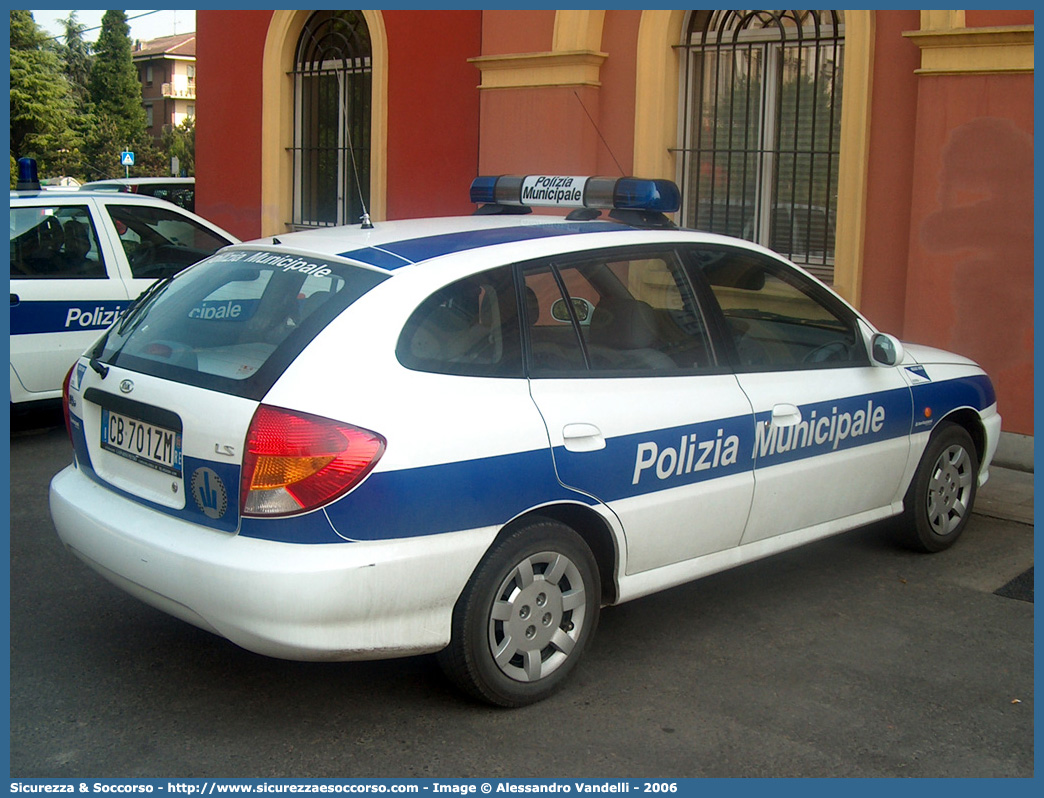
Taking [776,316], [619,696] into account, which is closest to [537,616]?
[619,696]

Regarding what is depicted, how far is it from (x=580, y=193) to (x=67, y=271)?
4.23 metres

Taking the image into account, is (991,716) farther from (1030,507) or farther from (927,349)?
(1030,507)

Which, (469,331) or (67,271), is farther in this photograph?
(67,271)

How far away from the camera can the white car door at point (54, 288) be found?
7.63m

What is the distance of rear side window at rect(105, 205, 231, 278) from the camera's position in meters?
8.15

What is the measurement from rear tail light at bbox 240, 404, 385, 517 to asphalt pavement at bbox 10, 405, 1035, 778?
0.80 metres

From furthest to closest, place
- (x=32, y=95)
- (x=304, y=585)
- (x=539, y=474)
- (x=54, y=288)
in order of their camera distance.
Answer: (x=32, y=95) < (x=54, y=288) < (x=539, y=474) < (x=304, y=585)

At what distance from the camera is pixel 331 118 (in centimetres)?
1260

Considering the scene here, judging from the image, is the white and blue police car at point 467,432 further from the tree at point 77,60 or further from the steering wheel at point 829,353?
the tree at point 77,60

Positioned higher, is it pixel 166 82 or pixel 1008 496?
pixel 166 82

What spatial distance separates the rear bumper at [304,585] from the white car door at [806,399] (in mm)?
1437

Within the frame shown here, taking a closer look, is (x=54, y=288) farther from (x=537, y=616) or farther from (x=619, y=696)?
(x=619, y=696)

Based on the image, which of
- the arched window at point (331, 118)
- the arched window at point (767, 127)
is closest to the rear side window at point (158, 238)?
the arched window at point (331, 118)

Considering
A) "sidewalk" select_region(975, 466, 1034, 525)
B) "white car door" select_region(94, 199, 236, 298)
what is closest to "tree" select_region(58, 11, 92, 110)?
"white car door" select_region(94, 199, 236, 298)
